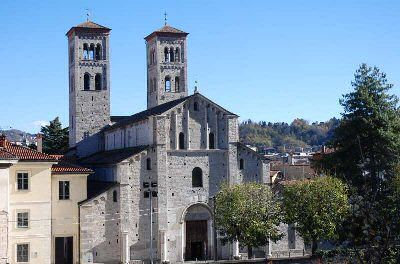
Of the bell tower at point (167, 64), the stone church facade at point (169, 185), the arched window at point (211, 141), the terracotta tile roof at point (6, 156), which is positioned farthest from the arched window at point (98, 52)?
the terracotta tile roof at point (6, 156)

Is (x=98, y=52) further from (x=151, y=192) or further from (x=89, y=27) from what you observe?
(x=151, y=192)

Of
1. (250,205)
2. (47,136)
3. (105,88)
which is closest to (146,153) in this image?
(250,205)

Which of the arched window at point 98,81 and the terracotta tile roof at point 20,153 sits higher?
the arched window at point 98,81

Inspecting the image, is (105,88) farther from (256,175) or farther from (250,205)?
(250,205)

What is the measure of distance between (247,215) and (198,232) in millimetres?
7972

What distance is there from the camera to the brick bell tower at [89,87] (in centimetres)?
6875

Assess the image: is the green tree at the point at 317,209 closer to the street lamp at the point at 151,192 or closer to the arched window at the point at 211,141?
the arched window at the point at 211,141

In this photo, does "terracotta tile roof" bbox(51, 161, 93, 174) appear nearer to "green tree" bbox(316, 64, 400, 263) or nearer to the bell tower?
"green tree" bbox(316, 64, 400, 263)

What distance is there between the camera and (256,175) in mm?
54031

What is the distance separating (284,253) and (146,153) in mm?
15249

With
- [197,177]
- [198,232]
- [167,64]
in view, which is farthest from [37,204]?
[167,64]

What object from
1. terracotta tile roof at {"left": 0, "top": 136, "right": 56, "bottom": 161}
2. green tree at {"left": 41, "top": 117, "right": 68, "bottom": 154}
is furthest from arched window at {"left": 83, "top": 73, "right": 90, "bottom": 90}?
terracotta tile roof at {"left": 0, "top": 136, "right": 56, "bottom": 161}

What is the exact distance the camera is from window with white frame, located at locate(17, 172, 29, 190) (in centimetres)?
4544

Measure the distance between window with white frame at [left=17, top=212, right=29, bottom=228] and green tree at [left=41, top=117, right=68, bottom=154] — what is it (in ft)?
133
